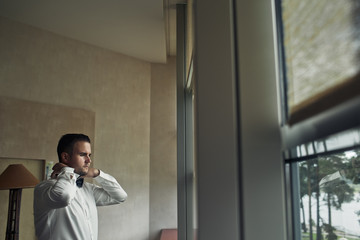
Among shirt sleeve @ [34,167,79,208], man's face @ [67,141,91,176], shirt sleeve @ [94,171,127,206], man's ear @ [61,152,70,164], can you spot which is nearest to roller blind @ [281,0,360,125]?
shirt sleeve @ [34,167,79,208]

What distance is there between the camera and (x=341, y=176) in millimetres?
580

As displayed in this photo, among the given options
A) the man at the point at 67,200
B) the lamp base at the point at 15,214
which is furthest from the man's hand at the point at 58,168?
the lamp base at the point at 15,214

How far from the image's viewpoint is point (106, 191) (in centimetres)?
A: 345

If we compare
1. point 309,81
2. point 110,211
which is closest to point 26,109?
point 110,211

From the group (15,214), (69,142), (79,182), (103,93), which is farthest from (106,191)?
(103,93)

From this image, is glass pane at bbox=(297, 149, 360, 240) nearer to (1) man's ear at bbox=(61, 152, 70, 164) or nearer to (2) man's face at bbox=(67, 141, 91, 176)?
(2) man's face at bbox=(67, 141, 91, 176)

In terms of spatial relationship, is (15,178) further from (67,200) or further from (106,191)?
(67,200)

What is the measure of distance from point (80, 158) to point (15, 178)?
84cm

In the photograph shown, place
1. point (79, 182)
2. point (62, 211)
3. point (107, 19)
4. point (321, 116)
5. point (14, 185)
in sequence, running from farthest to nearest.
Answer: point (107, 19), point (14, 185), point (79, 182), point (62, 211), point (321, 116)

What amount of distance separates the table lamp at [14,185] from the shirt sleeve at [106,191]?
1.99 ft

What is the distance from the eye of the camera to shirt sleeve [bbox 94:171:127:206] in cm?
339

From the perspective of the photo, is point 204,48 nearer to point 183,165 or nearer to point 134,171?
point 183,165

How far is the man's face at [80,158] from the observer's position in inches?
114

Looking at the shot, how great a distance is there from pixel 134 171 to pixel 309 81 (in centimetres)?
489
